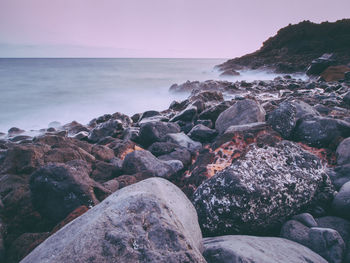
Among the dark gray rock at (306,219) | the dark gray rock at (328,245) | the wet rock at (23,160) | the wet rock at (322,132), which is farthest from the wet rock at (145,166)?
the wet rock at (322,132)

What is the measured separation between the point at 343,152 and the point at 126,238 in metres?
3.37

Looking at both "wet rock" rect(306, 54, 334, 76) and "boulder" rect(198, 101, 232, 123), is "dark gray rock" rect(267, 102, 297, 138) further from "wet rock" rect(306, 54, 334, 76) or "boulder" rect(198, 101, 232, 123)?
"wet rock" rect(306, 54, 334, 76)

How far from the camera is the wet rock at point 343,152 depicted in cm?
328

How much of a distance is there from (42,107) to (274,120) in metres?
15.0

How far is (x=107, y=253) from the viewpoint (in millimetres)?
1202

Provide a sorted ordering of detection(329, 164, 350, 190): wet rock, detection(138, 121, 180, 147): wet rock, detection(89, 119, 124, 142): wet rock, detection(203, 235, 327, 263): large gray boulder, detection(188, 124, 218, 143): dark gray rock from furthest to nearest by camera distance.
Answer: detection(89, 119, 124, 142): wet rock
detection(138, 121, 180, 147): wet rock
detection(188, 124, 218, 143): dark gray rock
detection(329, 164, 350, 190): wet rock
detection(203, 235, 327, 263): large gray boulder

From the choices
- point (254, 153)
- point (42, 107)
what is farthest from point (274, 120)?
point (42, 107)

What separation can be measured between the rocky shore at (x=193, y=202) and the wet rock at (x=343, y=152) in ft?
0.04

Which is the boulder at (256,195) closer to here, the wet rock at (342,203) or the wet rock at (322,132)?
the wet rock at (342,203)

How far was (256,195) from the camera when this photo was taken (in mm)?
2023

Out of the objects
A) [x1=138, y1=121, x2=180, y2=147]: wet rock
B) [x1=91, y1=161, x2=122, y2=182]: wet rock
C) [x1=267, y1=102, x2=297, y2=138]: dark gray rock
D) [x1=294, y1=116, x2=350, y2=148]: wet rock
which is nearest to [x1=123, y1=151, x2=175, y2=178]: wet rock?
[x1=91, y1=161, x2=122, y2=182]: wet rock

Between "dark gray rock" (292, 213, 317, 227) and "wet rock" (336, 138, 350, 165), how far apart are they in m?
1.59

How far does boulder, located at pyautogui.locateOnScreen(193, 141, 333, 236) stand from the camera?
2.02m

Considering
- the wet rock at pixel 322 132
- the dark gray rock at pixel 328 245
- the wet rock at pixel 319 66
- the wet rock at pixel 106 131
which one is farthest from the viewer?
the wet rock at pixel 319 66
